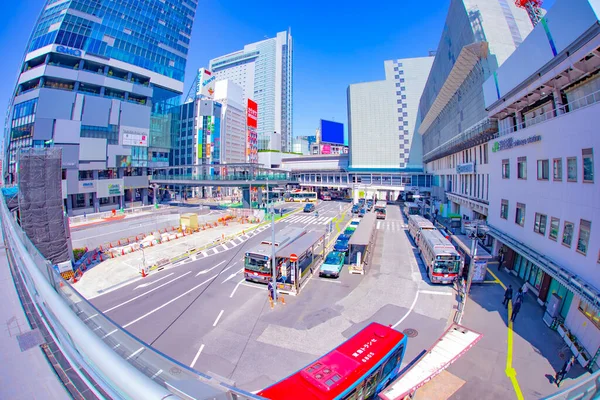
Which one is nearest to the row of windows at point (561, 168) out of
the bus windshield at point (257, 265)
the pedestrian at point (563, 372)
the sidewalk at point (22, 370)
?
the pedestrian at point (563, 372)

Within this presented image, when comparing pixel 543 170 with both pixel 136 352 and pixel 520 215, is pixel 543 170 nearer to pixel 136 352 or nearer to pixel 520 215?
pixel 520 215

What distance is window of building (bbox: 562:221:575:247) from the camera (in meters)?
13.4

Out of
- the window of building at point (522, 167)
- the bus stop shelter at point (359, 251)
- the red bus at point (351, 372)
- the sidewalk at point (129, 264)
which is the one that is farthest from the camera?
the bus stop shelter at point (359, 251)

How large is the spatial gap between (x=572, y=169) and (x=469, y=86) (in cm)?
2313

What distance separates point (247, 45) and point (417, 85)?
127325 mm

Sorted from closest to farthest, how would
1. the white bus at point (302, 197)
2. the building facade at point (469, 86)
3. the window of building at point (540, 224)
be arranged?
the window of building at point (540, 224) → the building facade at point (469, 86) → the white bus at point (302, 197)

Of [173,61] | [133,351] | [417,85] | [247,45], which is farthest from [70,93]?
[247,45]

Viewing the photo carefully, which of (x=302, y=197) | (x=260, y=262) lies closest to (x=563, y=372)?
(x=260, y=262)

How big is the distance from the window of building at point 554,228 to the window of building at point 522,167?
4428mm

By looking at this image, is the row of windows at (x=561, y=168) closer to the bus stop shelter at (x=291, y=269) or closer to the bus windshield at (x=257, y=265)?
the bus stop shelter at (x=291, y=269)

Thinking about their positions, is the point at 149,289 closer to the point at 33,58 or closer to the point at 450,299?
the point at 450,299

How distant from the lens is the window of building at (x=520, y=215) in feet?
61.0

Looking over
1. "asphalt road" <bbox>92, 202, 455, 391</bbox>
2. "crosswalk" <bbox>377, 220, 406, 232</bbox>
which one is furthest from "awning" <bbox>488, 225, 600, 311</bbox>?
"crosswalk" <bbox>377, 220, 406, 232</bbox>

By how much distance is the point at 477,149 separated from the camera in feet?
101
